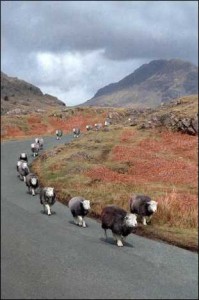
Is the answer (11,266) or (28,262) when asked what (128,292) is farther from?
(11,266)

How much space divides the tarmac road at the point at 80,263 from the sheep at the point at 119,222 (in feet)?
2.32

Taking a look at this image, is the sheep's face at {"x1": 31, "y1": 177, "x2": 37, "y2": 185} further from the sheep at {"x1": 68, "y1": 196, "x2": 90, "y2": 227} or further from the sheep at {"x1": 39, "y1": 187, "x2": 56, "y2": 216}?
the sheep at {"x1": 68, "y1": 196, "x2": 90, "y2": 227}

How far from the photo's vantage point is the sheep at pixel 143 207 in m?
38.0

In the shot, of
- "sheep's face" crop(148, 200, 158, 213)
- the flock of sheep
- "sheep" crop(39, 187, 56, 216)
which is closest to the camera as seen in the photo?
the flock of sheep

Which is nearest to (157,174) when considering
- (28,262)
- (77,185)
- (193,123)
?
(77,185)

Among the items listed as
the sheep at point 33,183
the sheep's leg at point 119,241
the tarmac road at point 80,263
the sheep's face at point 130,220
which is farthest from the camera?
the sheep at point 33,183

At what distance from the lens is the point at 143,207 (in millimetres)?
38469

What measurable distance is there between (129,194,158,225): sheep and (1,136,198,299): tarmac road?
9.88 feet

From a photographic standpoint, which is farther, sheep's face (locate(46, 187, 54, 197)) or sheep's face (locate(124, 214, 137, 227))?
sheep's face (locate(46, 187, 54, 197))

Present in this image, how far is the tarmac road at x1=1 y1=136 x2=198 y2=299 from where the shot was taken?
17438mm

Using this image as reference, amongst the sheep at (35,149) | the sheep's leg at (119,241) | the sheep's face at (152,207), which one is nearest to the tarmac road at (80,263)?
the sheep's leg at (119,241)

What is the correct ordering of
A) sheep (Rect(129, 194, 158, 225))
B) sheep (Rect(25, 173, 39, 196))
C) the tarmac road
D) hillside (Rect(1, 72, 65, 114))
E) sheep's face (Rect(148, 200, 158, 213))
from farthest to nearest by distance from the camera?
sheep (Rect(25, 173, 39, 196)) → sheep (Rect(129, 194, 158, 225)) → sheep's face (Rect(148, 200, 158, 213)) → hillside (Rect(1, 72, 65, 114)) → the tarmac road

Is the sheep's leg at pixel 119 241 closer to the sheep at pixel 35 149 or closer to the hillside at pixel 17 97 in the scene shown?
the hillside at pixel 17 97

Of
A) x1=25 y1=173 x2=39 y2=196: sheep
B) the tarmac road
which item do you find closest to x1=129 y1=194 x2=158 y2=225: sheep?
the tarmac road
